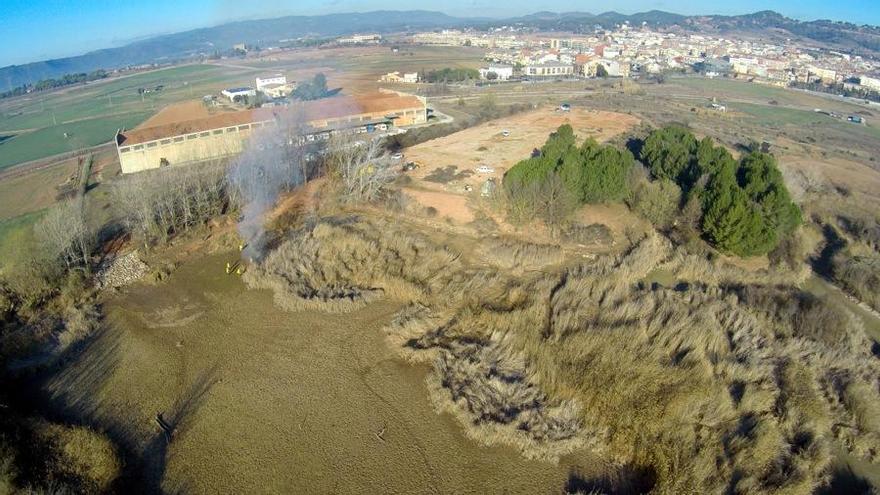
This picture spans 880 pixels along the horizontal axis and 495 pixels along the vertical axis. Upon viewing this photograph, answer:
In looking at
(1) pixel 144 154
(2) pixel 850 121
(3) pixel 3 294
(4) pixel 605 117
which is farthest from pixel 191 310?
(2) pixel 850 121

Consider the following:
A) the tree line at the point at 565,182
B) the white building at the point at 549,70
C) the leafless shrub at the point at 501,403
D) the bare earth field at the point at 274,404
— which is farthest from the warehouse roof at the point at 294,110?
the white building at the point at 549,70

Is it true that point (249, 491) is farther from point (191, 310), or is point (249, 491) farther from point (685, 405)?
point (685, 405)

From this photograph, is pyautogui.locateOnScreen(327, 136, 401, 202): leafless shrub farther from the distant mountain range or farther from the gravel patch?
the distant mountain range

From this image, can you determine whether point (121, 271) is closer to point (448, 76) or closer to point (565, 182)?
point (565, 182)

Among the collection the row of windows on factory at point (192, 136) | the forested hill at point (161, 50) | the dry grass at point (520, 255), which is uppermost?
the forested hill at point (161, 50)

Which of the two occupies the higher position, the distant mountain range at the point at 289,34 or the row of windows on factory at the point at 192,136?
the distant mountain range at the point at 289,34

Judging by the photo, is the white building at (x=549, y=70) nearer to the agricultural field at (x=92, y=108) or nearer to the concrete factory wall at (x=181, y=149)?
the agricultural field at (x=92, y=108)

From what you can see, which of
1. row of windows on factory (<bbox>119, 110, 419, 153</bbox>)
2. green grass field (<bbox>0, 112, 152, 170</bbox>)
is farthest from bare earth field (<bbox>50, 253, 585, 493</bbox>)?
green grass field (<bbox>0, 112, 152, 170</bbox>)
